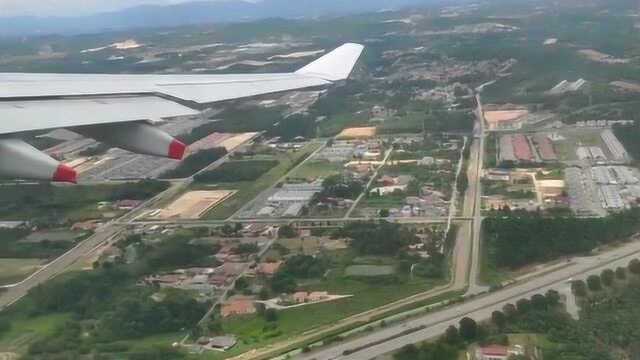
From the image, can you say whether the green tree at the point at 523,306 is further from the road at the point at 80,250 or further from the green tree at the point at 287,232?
the road at the point at 80,250

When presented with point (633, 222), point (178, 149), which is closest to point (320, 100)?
point (633, 222)

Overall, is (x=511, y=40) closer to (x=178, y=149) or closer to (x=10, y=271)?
(x=10, y=271)

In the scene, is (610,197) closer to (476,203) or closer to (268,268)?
(476,203)

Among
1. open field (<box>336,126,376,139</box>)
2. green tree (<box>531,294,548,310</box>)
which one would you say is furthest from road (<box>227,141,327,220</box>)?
green tree (<box>531,294,548,310</box>)

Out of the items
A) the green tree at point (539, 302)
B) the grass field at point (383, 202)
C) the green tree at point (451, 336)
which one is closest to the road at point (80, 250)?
the grass field at point (383, 202)

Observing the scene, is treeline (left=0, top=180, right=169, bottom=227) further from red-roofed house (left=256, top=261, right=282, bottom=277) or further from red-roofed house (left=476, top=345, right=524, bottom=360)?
red-roofed house (left=476, top=345, right=524, bottom=360)

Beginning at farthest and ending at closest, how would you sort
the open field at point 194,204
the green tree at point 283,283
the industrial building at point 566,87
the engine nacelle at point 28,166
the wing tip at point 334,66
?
1. the industrial building at point 566,87
2. the open field at point 194,204
3. the green tree at point 283,283
4. the wing tip at point 334,66
5. the engine nacelle at point 28,166

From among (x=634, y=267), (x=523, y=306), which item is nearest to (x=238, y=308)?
(x=523, y=306)
